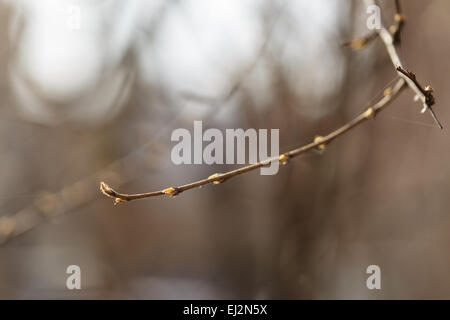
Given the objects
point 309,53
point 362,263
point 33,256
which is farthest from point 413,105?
point 33,256

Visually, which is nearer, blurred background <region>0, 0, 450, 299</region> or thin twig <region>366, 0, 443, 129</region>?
thin twig <region>366, 0, 443, 129</region>

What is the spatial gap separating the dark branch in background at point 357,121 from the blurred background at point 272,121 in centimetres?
42

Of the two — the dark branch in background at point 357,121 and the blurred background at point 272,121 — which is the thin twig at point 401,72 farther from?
the blurred background at point 272,121

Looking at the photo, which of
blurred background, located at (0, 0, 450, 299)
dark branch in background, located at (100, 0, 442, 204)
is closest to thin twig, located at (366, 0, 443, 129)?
dark branch in background, located at (100, 0, 442, 204)

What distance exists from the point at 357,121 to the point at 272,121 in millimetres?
1048

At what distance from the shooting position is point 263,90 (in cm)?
157

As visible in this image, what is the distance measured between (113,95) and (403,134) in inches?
49.6

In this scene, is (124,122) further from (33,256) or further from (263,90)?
(33,256)

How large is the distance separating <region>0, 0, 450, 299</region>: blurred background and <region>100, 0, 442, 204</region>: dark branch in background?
420 mm

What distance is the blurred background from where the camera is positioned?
140 centimetres

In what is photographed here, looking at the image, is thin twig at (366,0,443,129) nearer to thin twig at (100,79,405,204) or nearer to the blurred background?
thin twig at (100,79,405,204)

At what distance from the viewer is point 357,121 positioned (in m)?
0.59

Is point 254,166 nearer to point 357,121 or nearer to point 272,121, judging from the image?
point 357,121

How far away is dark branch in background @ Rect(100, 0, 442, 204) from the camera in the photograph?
470 mm
